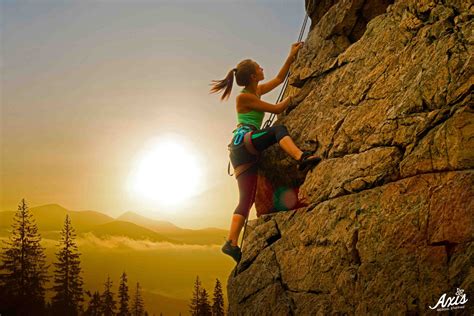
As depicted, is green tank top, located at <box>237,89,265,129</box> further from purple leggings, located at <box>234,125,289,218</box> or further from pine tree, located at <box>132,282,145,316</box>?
pine tree, located at <box>132,282,145,316</box>

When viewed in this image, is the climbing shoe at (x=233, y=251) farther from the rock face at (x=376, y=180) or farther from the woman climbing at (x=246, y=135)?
the rock face at (x=376, y=180)

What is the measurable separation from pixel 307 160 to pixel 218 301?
45878 millimetres

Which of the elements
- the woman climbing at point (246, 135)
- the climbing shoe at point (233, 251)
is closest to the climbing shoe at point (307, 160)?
the woman climbing at point (246, 135)

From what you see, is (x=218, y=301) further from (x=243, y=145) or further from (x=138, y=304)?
(x=243, y=145)

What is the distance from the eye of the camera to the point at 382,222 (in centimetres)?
798

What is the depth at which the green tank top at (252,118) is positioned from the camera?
11.8 m

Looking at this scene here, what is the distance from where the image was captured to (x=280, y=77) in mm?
13328

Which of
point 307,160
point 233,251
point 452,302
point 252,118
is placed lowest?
point 452,302

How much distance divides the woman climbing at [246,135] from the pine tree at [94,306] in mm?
45962

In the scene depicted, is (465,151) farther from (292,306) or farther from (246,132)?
(246,132)

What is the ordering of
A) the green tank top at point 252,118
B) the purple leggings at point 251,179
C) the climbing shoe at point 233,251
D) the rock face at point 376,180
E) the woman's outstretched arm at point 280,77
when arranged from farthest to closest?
the woman's outstretched arm at point 280,77
the green tank top at point 252,118
the climbing shoe at point 233,251
the purple leggings at point 251,179
the rock face at point 376,180

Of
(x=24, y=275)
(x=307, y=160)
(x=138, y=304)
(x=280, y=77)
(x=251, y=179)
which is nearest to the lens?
(x=307, y=160)

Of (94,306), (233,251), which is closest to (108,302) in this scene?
(94,306)

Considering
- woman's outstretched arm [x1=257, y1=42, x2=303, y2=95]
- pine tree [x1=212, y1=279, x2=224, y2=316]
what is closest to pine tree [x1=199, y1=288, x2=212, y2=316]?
pine tree [x1=212, y1=279, x2=224, y2=316]
